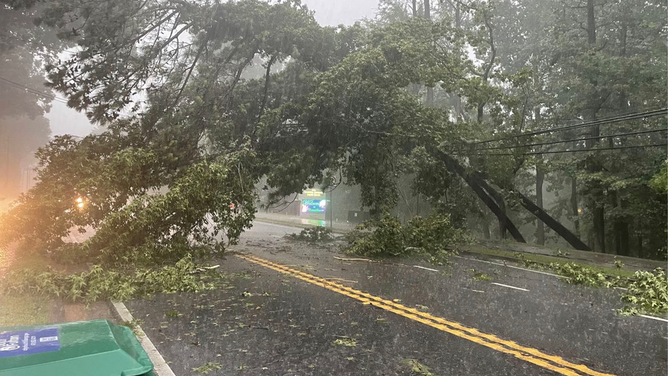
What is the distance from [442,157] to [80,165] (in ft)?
47.5

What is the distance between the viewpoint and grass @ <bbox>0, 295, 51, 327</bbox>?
641 centimetres

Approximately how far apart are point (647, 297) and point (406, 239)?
7.65 metres

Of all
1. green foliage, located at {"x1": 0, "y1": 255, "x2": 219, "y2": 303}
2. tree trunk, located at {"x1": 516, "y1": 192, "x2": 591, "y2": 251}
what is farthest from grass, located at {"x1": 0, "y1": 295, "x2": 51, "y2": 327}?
tree trunk, located at {"x1": 516, "y1": 192, "x2": 591, "y2": 251}

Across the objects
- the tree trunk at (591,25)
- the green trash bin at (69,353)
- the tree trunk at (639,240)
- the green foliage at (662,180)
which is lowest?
the tree trunk at (639,240)

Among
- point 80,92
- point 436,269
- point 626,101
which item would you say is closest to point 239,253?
point 436,269

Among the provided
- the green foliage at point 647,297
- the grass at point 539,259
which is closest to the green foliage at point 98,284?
the green foliage at point 647,297

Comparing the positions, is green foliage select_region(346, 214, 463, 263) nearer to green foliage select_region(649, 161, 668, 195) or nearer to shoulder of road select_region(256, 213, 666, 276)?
shoulder of road select_region(256, 213, 666, 276)

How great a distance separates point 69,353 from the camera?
81.1 inches

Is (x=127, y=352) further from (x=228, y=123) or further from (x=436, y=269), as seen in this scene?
(x=228, y=123)

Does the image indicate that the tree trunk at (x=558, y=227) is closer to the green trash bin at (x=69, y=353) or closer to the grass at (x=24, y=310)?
the grass at (x=24, y=310)

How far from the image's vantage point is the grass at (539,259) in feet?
41.6

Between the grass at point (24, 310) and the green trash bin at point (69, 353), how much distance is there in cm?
473

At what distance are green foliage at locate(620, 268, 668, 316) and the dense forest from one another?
5018 mm

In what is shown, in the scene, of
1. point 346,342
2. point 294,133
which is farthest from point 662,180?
point 346,342
